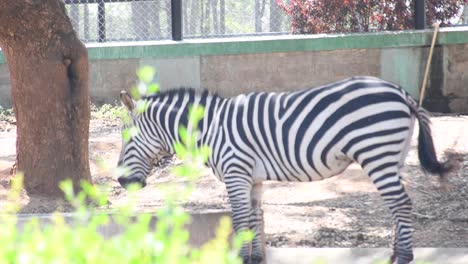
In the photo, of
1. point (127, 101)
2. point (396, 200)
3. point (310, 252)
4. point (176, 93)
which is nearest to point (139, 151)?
point (127, 101)

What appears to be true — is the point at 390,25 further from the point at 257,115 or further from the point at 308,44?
the point at 257,115

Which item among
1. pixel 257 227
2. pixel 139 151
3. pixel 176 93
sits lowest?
pixel 257 227

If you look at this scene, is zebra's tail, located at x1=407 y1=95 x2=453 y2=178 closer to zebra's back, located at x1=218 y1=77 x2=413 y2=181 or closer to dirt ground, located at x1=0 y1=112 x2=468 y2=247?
zebra's back, located at x1=218 y1=77 x2=413 y2=181

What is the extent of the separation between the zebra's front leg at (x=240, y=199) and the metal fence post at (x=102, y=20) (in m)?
6.89

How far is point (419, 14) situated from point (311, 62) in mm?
1602

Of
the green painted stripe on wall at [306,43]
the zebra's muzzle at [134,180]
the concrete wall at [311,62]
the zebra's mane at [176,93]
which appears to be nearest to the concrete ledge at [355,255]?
the zebra's muzzle at [134,180]

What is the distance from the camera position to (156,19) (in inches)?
523

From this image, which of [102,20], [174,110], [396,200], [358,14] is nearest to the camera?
[396,200]

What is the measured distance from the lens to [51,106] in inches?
335

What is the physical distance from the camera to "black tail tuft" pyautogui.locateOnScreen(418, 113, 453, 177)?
21.3 feet

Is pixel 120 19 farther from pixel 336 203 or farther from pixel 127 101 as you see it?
pixel 127 101

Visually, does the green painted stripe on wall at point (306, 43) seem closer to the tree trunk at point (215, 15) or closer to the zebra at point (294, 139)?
the tree trunk at point (215, 15)

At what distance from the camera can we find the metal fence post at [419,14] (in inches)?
513

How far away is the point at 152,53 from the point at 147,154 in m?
5.89
